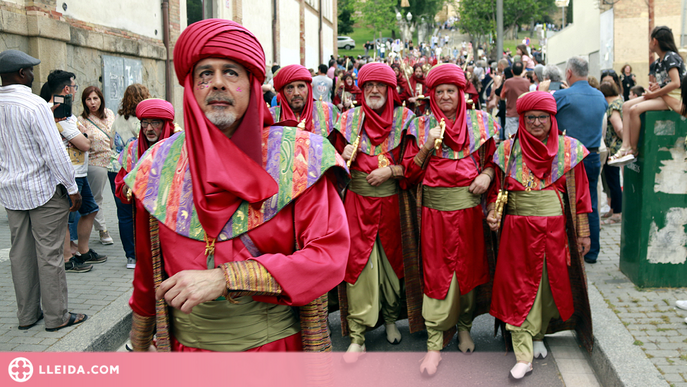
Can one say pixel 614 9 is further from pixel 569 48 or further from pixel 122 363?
pixel 122 363

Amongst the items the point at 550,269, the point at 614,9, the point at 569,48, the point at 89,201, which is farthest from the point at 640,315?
the point at 569,48

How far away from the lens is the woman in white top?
6.65 m

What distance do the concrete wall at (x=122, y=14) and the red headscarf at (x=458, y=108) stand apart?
853 cm

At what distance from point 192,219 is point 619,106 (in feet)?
24.3

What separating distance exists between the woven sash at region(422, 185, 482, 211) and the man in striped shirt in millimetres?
2798

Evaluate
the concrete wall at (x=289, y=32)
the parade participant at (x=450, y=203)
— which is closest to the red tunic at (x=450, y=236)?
the parade participant at (x=450, y=203)

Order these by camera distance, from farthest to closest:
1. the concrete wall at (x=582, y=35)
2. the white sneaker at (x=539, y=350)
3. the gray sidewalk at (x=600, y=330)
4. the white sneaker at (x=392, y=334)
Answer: the concrete wall at (x=582, y=35) < the white sneaker at (x=392, y=334) < the white sneaker at (x=539, y=350) < the gray sidewalk at (x=600, y=330)

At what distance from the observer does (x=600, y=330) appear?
442 cm

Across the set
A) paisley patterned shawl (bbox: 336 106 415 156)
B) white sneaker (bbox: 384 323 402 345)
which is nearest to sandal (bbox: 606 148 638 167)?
paisley patterned shawl (bbox: 336 106 415 156)

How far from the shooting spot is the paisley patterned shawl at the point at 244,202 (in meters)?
1.92

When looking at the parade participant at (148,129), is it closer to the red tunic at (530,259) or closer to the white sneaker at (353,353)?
the white sneaker at (353,353)

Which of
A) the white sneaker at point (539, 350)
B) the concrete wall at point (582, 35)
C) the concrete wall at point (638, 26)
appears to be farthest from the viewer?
the concrete wall at point (582, 35)

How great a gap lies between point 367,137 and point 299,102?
3.45 ft

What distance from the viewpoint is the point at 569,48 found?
111ft
